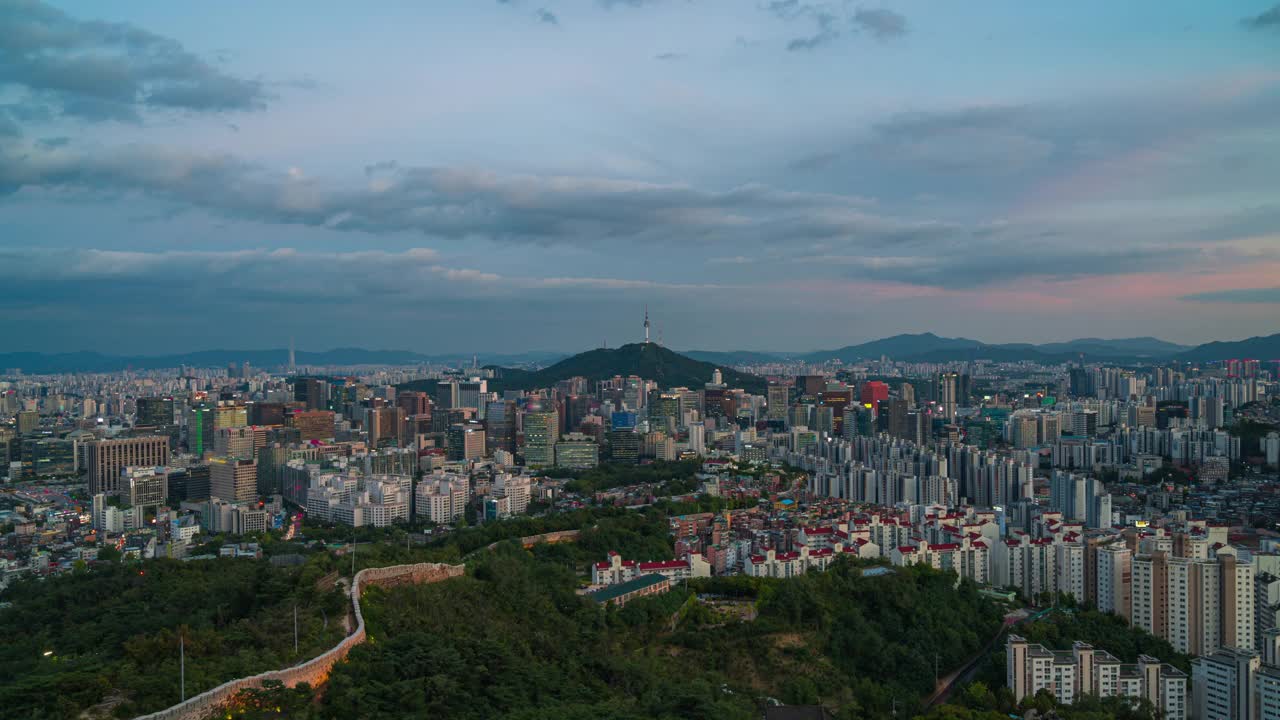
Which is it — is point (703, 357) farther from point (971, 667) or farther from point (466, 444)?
point (971, 667)

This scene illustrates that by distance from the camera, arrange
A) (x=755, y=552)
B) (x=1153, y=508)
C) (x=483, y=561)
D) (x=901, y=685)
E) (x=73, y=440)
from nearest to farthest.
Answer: (x=901, y=685) → (x=483, y=561) → (x=755, y=552) → (x=1153, y=508) → (x=73, y=440)

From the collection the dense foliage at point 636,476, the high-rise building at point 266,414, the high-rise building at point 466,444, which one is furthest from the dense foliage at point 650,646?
the high-rise building at point 266,414

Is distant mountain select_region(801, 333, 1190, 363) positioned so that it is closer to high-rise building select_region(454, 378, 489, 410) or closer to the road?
high-rise building select_region(454, 378, 489, 410)

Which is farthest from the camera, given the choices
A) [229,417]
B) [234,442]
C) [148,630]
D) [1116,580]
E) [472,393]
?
[472,393]

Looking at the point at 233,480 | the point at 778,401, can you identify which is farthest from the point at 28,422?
the point at 778,401

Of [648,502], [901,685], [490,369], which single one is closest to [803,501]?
[648,502]

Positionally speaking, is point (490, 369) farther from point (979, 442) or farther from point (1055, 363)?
point (1055, 363)
